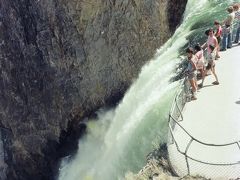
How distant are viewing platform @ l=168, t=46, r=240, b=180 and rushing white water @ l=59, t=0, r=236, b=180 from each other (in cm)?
110

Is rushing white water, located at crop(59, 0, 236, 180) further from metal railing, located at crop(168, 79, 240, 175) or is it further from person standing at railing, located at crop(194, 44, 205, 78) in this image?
person standing at railing, located at crop(194, 44, 205, 78)

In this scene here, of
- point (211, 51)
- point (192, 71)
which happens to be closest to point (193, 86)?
point (192, 71)

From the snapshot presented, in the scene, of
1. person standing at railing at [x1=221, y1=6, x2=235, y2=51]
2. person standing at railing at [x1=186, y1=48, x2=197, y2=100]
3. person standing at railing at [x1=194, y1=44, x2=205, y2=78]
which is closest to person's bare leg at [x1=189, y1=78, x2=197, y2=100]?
person standing at railing at [x1=186, y1=48, x2=197, y2=100]

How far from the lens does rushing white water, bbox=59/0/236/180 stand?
18641 mm

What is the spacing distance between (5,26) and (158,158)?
382 inches

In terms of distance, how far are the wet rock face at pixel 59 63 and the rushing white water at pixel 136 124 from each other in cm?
73

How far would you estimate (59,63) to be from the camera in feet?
73.3

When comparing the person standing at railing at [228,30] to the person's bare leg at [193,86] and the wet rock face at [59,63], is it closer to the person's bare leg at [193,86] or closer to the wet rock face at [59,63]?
the person's bare leg at [193,86]

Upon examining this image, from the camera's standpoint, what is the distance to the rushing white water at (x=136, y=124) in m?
18.6

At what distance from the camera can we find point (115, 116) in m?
22.8

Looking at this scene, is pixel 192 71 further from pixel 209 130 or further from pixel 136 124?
pixel 136 124

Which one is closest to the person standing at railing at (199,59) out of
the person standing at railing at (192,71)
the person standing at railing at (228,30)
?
the person standing at railing at (192,71)

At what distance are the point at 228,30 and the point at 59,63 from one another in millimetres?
6974

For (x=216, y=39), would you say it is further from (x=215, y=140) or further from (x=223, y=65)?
(x=215, y=140)
